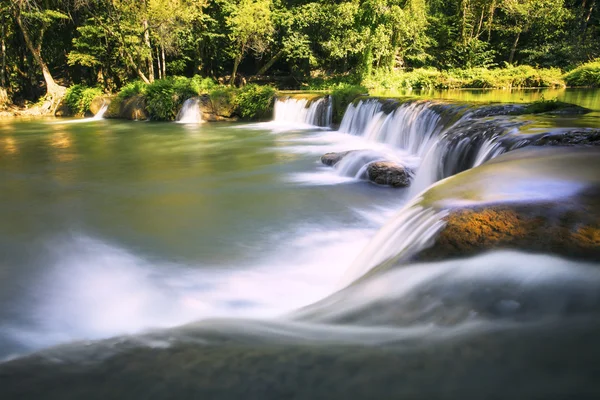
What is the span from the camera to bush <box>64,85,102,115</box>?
23.7 metres

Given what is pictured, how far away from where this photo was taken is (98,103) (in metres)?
23.3

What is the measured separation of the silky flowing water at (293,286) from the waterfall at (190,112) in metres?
11.6

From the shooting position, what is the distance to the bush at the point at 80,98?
77.8ft

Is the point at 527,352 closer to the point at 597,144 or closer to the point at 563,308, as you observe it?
the point at 563,308

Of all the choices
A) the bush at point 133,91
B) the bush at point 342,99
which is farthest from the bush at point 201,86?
the bush at point 342,99

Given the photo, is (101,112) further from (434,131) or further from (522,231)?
(522,231)

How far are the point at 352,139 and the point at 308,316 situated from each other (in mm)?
11670

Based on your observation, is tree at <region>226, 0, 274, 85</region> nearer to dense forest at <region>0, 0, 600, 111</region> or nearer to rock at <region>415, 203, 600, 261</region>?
dense forest at <region>0, 0, 600, 111</region>

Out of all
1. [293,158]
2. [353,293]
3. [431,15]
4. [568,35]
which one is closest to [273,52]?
[431,15]

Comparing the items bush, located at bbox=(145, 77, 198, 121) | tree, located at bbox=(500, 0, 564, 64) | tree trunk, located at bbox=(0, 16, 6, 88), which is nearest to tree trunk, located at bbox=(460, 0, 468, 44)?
tree, located at bbox=(500, 0, 564, 64)

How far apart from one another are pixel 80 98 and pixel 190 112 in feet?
24.5

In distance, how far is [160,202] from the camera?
23.6ft

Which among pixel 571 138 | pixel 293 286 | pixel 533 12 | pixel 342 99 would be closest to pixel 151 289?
pixel 293 286

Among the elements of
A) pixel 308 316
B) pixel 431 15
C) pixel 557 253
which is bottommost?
pixel 308 316
